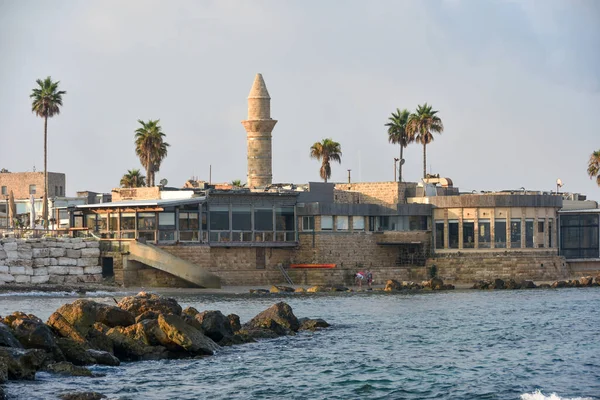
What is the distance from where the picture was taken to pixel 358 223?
67.0 m

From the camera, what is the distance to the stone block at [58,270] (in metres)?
59.1

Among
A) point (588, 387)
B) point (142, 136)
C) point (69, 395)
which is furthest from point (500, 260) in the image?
point (69, 395)

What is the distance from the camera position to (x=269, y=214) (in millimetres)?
65000

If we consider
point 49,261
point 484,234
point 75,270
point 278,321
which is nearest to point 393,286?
point 484,234

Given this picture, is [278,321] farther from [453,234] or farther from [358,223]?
[453,234]

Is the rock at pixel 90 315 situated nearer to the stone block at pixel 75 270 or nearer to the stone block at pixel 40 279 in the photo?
the stone block at pixel 40 279

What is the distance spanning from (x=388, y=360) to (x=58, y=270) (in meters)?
28.7

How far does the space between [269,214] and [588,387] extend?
3652 cm

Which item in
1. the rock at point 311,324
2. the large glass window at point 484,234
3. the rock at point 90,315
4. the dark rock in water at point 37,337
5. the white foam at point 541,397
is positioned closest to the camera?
the white foam at point 541,397

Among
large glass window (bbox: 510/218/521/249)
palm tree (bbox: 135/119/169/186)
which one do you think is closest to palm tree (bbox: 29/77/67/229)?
palm tree (bbox: 135/119/169/186)

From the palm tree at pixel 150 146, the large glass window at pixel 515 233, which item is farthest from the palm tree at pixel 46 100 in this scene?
the large glass window at pixel 515 233

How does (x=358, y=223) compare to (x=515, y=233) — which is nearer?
(x=515, y=233)

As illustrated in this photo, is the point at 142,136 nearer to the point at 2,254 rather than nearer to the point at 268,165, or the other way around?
the point at 268,165

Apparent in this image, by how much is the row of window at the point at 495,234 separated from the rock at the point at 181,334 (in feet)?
113
